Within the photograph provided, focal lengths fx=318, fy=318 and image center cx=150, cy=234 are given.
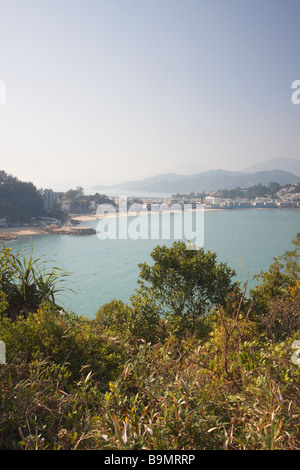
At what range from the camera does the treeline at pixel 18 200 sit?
1857 inches

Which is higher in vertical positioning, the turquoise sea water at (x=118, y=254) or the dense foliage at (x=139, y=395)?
the dense foliage at (x=139, y=395)

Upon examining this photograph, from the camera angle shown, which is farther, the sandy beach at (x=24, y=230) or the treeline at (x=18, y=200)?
the treeline at (x=18, y=200)

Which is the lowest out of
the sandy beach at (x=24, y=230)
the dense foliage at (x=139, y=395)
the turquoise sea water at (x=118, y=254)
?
the turquoise sea water at (x=118, y=254)

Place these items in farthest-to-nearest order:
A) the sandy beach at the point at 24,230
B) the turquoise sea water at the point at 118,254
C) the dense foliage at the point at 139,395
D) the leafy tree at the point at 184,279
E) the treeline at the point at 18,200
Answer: the treeline at the point at 18,200 < the sandy beach at the point at 24,230 < the turquoise sea water at the point at 118,254 < the leafy tree at the point at 184,279 < the dense foliage at the point at 139,395

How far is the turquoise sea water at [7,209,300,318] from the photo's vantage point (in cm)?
2066

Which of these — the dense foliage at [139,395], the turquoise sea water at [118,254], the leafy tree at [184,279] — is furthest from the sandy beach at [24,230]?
the dense foliage at [139,395]

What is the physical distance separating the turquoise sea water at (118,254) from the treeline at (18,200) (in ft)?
26.3

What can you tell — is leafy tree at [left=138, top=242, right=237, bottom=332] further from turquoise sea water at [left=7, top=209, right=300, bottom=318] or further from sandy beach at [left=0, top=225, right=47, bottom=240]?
sandy beach at [left=0, top=225, right=47, bottom=240]

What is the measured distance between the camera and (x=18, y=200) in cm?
4922

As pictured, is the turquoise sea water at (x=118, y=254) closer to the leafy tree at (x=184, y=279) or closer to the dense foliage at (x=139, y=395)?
the leafy tree at (x=184, y=279)

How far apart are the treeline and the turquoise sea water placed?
801 cm

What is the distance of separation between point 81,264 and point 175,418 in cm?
2825
